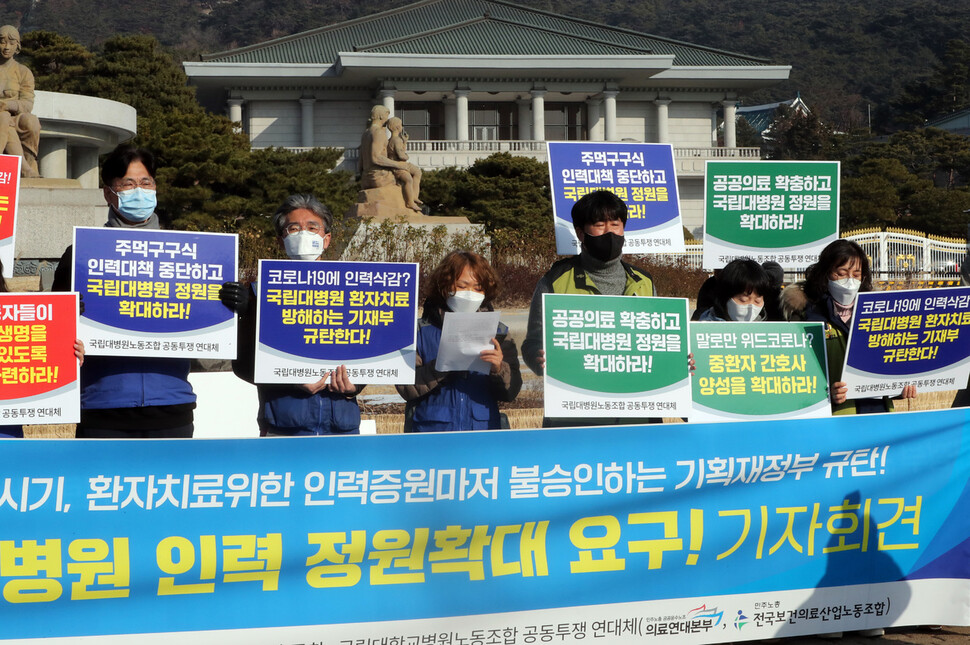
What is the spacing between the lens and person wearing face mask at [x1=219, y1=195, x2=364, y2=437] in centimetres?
429

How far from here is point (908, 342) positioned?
15.1 feet

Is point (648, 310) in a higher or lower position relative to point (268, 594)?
higher

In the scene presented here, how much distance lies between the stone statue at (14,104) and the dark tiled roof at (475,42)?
2954cm

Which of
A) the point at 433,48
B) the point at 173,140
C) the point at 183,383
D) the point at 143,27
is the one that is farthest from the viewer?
the point at 143,27

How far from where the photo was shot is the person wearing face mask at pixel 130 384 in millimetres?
4141

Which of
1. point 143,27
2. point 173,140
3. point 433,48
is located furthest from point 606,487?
point 143,27

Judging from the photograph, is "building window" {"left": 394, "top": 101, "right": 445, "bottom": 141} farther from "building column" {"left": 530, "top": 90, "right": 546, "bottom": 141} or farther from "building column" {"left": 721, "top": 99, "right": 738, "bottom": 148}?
"building column" {"left": 721, "top": 99, "right": 738, "bottom": 148}

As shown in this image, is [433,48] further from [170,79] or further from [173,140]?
[173,140]

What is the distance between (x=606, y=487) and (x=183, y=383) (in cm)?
173

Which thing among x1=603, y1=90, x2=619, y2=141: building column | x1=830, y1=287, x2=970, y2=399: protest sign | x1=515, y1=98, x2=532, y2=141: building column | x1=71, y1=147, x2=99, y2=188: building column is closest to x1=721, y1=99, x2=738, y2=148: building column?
x1=603, y1=90, x2=619, y2=141: building column

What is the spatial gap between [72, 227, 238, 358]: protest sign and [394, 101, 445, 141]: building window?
40.8 meters

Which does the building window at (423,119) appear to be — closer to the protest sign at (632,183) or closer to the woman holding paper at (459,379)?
the protest sign at (632,183)

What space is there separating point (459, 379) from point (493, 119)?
41.7 meters

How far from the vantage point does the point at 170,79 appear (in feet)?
113
